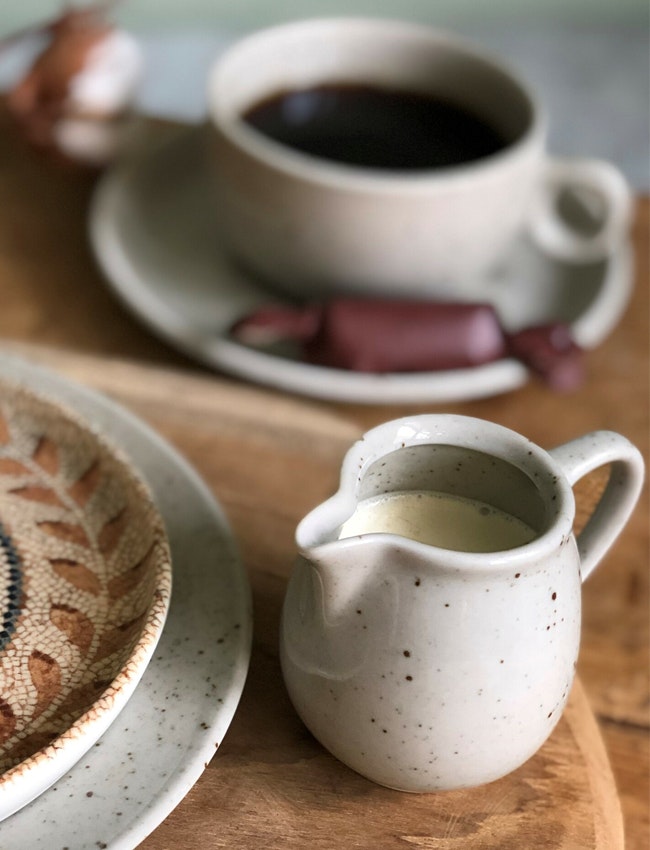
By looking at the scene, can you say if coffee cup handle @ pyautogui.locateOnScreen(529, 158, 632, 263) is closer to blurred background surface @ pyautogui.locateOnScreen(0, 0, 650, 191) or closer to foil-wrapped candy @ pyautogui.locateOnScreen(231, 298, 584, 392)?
foil-wrapped candy @ pyautogui.locateOnScreen(231, 298, 584, 392)

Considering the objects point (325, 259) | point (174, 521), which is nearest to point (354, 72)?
point (325, 259)

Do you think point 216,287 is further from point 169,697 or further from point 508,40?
point 508,40

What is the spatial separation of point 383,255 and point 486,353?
0.09m

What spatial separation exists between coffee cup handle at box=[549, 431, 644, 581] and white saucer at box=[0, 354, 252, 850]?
0.14 metres

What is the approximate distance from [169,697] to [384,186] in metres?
0.37

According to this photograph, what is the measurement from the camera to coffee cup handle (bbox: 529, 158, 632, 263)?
74cm

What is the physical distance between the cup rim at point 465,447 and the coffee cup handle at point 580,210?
0.43 meters

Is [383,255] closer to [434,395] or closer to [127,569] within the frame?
[434,395]

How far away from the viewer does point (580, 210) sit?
78 cm

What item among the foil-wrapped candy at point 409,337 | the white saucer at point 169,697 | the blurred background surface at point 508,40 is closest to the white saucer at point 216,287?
the foil-wrapped candy at point 409,337

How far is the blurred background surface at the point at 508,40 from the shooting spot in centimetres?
145

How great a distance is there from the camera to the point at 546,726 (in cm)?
37

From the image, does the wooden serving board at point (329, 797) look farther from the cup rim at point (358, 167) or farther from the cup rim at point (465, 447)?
the cup rim at point (358, 167)

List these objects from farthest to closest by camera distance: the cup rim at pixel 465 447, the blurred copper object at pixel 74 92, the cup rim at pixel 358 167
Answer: the blurred copper object at pixel 74 92 < the cup rim at pixel 358 167 < the cup rim at pixel 465 447
